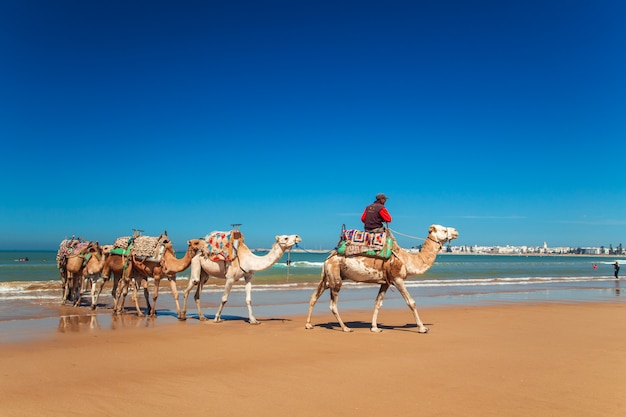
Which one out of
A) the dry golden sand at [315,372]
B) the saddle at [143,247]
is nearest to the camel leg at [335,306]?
the dry golden sand at [315,372]

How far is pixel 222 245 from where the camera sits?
13.8 meters

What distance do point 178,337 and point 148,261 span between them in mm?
4618

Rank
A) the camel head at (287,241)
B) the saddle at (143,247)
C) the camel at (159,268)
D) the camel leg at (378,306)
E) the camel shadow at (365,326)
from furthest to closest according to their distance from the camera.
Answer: the saddle at (143,247) → the camel at (159,268) → the camel head at (287,241) → the camel shadow at (365,326) → the camel leg at (378,306)

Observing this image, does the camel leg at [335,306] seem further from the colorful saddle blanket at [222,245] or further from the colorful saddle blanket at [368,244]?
the colorful saddle blanket at [222,245]

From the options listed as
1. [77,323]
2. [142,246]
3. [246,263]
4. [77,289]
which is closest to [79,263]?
[77,289]

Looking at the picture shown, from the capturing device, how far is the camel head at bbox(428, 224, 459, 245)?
1291 cm

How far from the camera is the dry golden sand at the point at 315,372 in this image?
246 inches

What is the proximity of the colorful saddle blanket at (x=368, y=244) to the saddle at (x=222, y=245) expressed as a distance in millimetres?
3194

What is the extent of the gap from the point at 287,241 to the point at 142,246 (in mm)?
4709

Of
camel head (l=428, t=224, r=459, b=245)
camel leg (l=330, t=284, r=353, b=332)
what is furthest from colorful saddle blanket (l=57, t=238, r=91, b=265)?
camel head (l=428, t=224, r=459, b=245)

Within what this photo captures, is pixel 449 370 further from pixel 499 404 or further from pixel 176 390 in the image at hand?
pixel 176 390

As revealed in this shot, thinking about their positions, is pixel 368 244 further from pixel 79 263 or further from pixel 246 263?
pixel 79 263

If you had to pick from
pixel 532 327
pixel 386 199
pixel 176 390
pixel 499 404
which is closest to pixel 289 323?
pixel 386 199

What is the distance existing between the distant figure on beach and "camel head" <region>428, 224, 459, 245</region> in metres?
1.32
